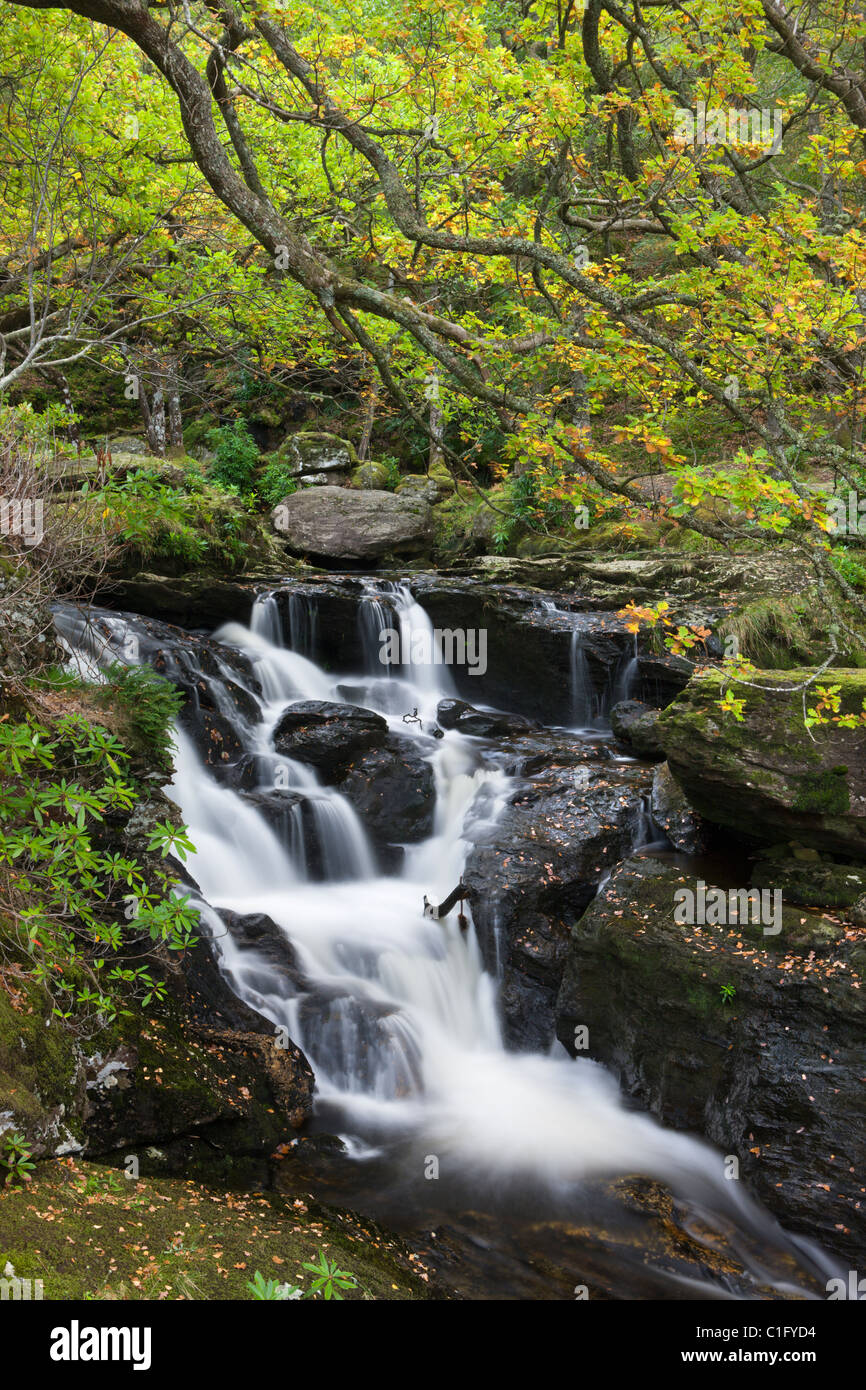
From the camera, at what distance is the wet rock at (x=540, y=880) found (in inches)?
306

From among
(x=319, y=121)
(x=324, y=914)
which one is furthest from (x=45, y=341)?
(x=324, y=914)


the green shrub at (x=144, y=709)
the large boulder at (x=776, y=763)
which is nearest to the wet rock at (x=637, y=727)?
the large boulder at (x=776, y=763)

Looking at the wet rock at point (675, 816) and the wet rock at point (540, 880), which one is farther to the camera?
the wet rock at point (675, 816)

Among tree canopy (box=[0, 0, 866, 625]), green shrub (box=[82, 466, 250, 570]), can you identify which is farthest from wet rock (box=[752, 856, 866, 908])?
green shrub (box=[82, 466, 250, 570])

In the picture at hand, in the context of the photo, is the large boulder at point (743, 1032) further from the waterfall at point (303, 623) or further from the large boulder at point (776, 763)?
the waterfall at point (303, 623)

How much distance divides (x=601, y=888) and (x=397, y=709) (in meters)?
5.43

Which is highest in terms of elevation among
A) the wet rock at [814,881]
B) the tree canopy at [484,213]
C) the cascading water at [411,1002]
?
the tree canopy at [484,213]

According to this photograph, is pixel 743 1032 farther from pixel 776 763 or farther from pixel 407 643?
pixel 407 643

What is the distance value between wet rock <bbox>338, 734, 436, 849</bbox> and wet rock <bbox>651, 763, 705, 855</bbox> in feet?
8.05

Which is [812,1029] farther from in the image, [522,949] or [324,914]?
[324,914]

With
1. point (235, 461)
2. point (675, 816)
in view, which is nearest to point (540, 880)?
point (675, 816)

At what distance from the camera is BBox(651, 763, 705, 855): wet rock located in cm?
821

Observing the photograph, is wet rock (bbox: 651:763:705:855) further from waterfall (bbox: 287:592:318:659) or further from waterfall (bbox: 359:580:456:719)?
waterfall (bbox: 287:592:318:659)

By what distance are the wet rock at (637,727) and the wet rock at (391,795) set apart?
2.38 metres
